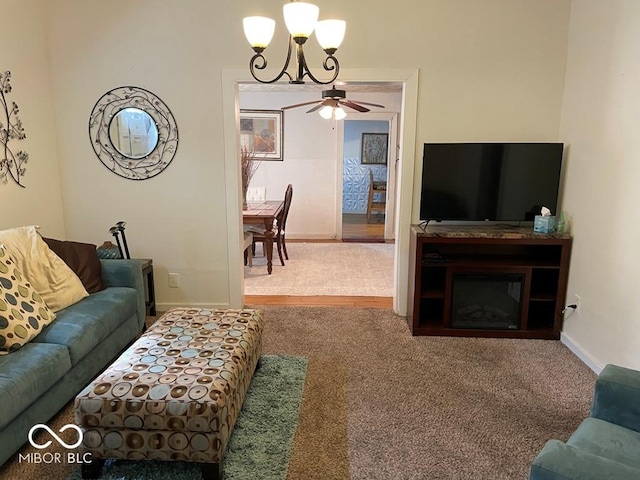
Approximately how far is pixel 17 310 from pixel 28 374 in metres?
0.44

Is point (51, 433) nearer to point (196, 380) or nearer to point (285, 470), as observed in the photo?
point (196, 380)

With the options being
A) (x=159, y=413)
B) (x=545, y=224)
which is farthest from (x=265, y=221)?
(x=159, y=413)

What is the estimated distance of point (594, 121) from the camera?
9.70 ft

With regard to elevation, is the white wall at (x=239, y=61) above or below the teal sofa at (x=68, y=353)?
above

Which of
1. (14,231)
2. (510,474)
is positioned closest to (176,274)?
(14,231)

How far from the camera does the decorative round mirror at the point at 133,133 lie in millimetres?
3564

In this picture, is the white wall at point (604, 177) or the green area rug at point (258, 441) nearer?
the green area rug at point (258, 441)

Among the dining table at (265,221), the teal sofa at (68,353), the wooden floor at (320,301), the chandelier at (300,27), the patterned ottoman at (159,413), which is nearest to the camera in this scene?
the patterned ottoman at (159,413)

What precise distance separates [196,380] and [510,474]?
1448 millimetres

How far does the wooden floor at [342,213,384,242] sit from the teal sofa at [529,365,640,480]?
5745 millimetres

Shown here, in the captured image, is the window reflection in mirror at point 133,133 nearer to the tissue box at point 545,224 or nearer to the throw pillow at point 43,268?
the throw pillow at point 43,268

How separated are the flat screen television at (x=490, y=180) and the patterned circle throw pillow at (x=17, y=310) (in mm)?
2669

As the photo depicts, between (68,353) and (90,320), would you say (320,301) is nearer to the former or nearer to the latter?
(90,320)

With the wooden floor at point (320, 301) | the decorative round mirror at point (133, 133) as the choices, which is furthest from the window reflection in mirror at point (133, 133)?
the wooden floor at point (320, 301)
